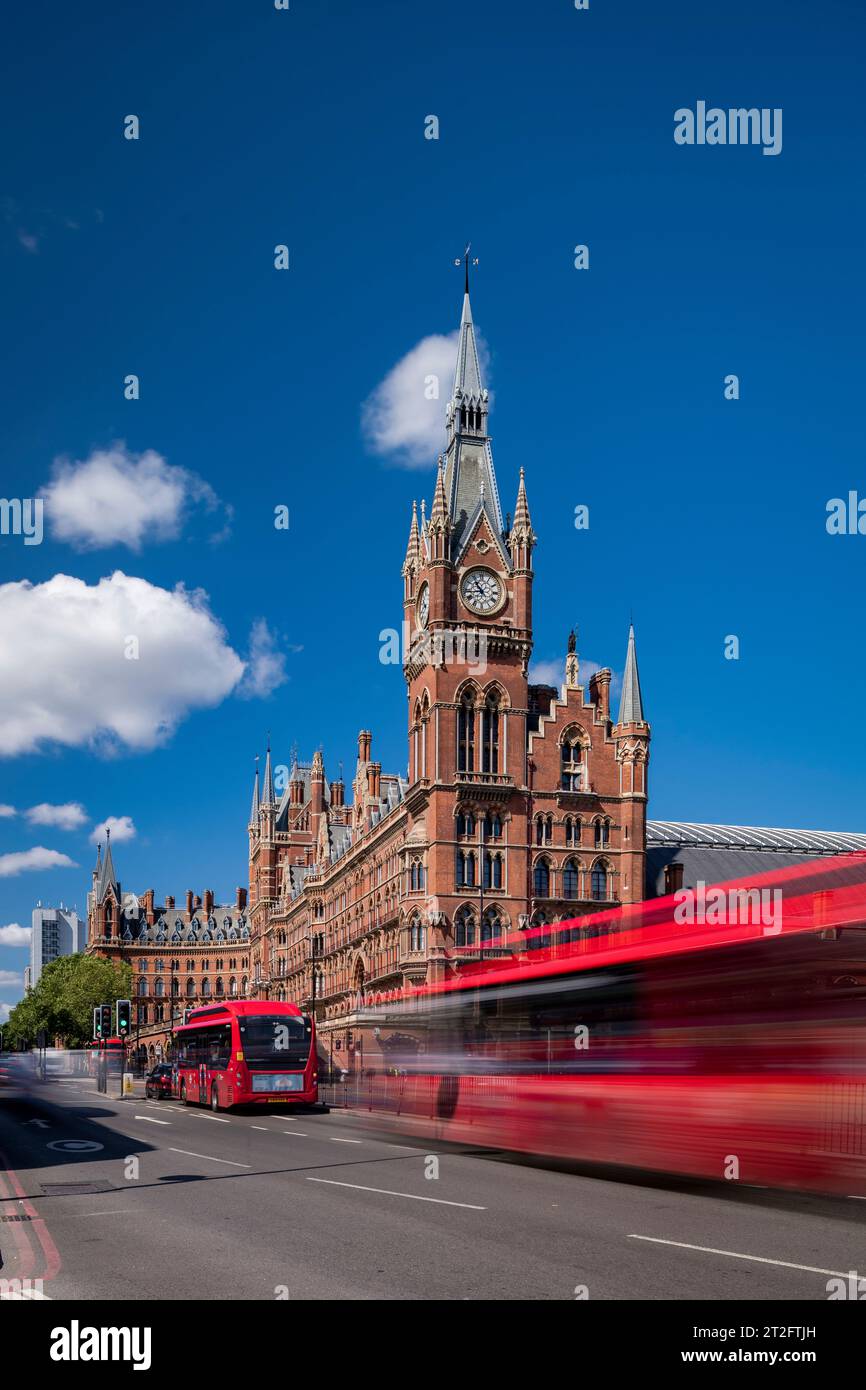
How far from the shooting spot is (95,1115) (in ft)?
122

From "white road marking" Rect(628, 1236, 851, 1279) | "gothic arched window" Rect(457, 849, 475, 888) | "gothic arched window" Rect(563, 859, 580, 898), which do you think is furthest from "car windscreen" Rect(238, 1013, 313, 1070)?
"gothic arched window" Rect(563, 859, 580, 898)

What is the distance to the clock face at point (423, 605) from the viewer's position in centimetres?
7655

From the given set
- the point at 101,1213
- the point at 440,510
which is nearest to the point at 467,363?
the point at 440,510

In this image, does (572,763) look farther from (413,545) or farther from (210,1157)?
(210,1157)

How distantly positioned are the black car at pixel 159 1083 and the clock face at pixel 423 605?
34.0 m

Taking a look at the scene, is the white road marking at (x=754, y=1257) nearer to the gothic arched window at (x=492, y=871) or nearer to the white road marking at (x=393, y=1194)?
the white road marking at (x=393, y=1194)

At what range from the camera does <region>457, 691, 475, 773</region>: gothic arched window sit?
7375 centimetres

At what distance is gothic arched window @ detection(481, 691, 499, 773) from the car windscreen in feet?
128

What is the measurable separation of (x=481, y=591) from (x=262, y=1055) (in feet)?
148

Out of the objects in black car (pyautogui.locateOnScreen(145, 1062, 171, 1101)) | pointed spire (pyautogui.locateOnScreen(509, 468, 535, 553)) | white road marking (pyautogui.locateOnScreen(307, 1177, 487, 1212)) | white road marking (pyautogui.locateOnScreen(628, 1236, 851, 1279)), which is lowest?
black car (pyautogui.locateOnScreen(145, 1062, 171, 1101))

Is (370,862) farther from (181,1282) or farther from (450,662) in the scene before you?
(181,1282)

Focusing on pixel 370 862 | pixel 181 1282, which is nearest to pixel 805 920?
pixel 181 1282

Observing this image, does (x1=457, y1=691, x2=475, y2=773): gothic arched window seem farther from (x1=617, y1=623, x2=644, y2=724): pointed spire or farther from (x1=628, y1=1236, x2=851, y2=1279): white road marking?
(x1=628, y1=1236, x2=851, y2=1279): white road marking

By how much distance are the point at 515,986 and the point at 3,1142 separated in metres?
12.3
